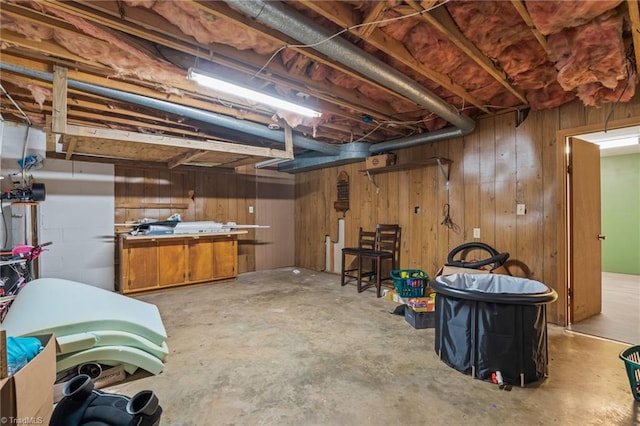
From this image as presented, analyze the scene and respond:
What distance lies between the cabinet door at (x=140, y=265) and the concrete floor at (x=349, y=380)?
137 cm

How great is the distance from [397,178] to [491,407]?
3.39m

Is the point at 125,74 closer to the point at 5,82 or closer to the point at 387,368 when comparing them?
the point at 5,82

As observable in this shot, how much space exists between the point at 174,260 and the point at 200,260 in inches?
15.9

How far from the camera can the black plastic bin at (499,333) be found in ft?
6.63

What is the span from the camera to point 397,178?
4.72 m

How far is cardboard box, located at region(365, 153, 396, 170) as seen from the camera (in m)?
4.53

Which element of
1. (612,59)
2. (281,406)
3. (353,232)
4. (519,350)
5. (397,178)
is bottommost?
(281,406)

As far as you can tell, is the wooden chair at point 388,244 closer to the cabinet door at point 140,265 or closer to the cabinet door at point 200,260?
the cabinet door at point 200,260

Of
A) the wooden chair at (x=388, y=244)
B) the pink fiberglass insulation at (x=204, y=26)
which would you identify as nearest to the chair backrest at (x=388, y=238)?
the wooden chair at (x=388, y=244)

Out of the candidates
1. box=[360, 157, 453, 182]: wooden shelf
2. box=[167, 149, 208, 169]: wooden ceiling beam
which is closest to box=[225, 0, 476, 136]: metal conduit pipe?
box=[360, 157, 453, 182]: wooden shelf

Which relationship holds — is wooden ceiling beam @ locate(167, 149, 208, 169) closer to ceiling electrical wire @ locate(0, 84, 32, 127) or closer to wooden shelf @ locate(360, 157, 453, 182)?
ceiling electrical wire @ locate(0, 84, 32, 127)

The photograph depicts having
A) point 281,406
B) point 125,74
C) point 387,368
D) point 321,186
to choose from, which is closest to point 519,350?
point 387,368

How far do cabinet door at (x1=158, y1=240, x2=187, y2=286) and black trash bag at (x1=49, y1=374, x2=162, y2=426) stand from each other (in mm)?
3531

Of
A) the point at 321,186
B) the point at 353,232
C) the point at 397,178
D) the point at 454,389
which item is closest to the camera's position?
the point at 454,389
